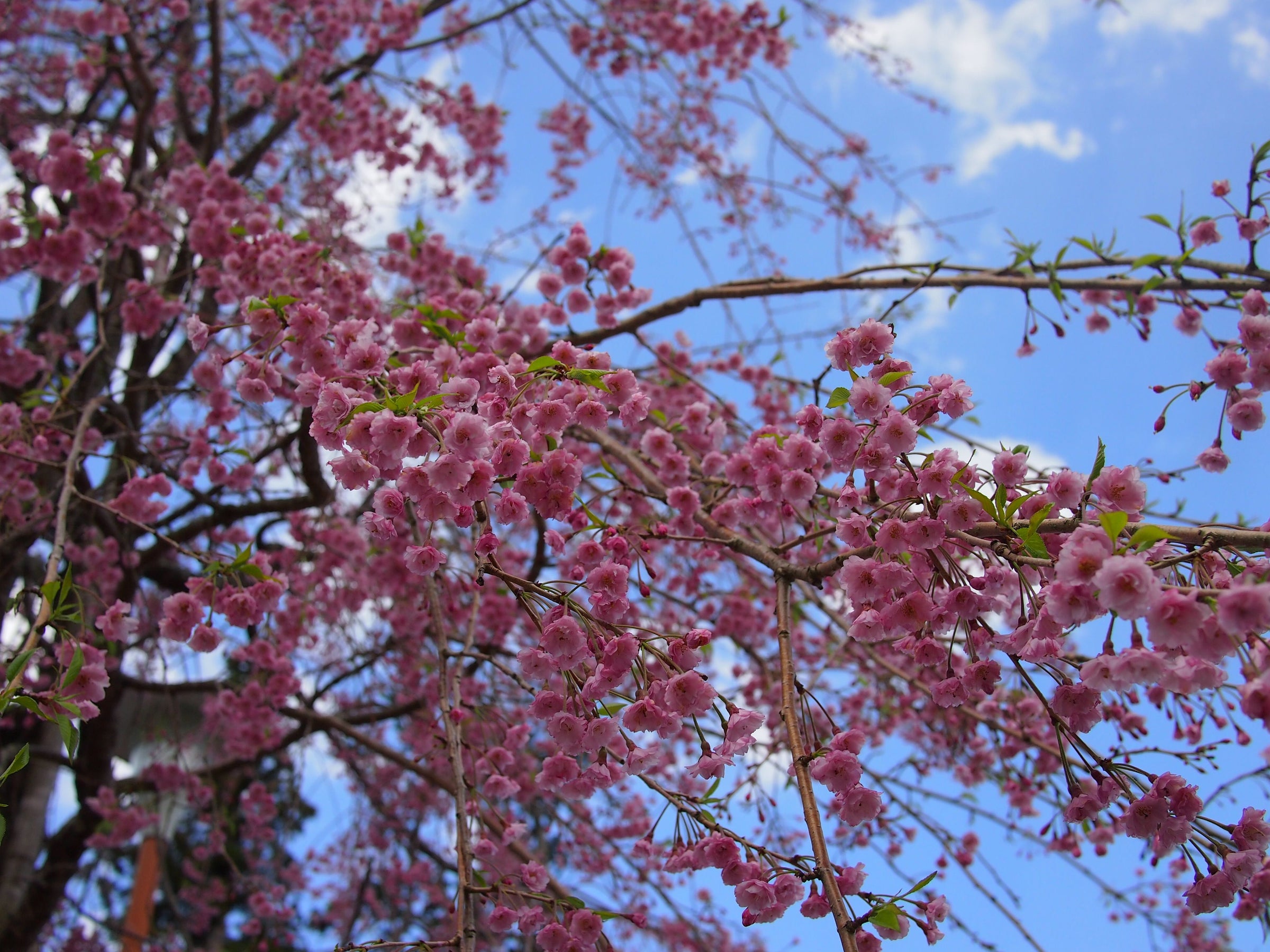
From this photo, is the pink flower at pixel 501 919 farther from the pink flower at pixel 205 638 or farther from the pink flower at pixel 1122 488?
the pink flower at pixel 1122 488

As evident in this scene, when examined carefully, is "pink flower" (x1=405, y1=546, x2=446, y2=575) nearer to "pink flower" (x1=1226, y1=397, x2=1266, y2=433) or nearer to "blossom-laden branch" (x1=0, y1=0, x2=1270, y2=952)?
"blossom-laden branch" (x1=0, y1=0, x2=1270, y2=952)

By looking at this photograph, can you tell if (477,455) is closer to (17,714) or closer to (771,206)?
(771,206)

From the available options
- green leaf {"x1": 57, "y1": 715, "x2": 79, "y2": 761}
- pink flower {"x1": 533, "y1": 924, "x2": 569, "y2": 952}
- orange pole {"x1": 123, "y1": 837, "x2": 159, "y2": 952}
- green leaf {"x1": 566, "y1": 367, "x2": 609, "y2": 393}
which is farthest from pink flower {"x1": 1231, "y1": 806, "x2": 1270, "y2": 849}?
orange pole {"x1": 123, "y1": 837, "x2": 159, "y2": 952}

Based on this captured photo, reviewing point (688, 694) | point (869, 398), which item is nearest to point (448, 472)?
point (688, 694)

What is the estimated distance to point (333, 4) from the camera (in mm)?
4934

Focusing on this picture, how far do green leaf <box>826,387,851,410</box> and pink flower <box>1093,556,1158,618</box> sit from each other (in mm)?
654

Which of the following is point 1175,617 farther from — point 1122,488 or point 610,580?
point 610,580

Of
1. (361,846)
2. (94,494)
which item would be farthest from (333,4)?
(361,846)

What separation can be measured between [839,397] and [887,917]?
99 centimetres

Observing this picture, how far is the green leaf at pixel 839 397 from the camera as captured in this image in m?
1.64

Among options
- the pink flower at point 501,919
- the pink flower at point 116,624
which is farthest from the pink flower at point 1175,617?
the pink flower at point 116,624

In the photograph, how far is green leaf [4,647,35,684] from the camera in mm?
1477

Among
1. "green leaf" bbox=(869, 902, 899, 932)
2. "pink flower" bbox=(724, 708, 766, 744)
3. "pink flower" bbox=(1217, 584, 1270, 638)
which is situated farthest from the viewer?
"pink flower" bbox=(724, 708, 766, 744)

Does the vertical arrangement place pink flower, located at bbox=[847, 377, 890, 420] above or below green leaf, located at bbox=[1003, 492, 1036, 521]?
above
